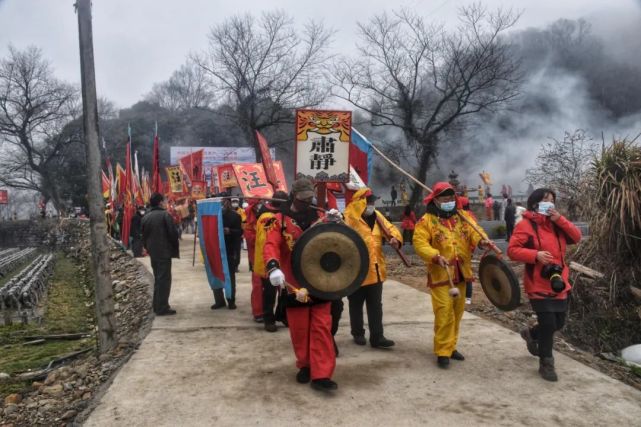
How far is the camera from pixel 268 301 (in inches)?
264

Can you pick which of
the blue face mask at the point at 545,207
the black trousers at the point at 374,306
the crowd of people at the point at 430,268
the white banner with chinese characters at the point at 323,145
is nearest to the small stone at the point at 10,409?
the crowd of people at the point at 430,268

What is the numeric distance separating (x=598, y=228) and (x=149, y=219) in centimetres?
610

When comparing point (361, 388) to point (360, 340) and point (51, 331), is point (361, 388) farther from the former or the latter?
point (51, 331)

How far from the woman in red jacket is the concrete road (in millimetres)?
389

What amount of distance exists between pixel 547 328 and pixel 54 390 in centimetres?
445

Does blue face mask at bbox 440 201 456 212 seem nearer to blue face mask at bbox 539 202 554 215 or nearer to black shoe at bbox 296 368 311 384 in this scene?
blue face mask at bbox 539 202 554 215

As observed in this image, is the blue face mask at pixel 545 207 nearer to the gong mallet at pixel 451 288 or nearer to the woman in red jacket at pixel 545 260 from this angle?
the woman in red jacket at pixel 545 260

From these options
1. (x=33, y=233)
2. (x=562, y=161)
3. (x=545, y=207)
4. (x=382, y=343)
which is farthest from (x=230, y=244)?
(x=33, y=233)

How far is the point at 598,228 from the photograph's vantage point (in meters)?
7.70

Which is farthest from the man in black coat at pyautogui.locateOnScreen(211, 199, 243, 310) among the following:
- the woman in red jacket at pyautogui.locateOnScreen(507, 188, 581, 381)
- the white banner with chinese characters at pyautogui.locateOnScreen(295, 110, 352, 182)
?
the woman in red jacket at pyautogui.locateOnScreen(507, 188, 581, 381)

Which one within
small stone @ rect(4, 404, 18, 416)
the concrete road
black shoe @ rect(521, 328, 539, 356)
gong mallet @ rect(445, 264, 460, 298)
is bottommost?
small stone @ rect(4, 404, 18, 416)

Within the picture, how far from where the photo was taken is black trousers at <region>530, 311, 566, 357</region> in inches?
189

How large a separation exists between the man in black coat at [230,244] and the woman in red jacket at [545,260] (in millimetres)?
4195

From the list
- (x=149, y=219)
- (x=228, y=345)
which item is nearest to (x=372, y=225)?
(x=228, y=345)
